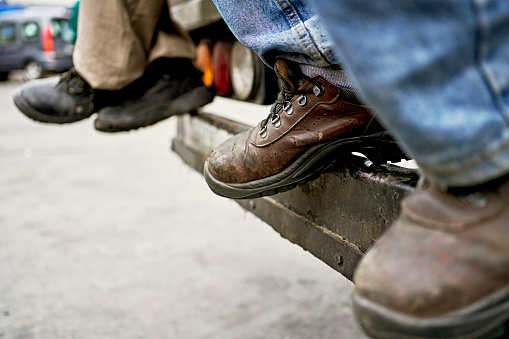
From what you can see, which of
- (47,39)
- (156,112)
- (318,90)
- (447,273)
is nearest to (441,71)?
(447,273)

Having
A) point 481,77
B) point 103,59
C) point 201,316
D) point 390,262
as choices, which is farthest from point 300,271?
point 481,77

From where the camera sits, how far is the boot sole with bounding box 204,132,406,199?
92 cm

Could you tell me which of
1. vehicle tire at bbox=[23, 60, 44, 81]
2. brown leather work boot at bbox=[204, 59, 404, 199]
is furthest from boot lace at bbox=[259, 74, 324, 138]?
vehicle tire at bbox=[23, 60, 44, 81]

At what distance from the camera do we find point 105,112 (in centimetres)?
172

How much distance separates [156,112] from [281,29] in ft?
3.04

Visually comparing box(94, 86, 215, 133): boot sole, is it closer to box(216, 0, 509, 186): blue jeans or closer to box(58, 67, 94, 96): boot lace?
box(58, 67, 94, 96): boot lace

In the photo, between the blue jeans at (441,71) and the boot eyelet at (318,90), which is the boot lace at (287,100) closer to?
the boot eyelet at (318,90)

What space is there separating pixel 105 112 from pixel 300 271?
2.75ft

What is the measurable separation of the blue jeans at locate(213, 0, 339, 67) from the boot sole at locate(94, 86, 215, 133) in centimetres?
82

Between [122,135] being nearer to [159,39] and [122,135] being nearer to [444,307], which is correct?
[159,39]

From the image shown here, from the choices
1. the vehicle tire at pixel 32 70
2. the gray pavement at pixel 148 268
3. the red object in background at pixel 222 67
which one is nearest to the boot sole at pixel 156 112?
the red object in background at pixel 222 67

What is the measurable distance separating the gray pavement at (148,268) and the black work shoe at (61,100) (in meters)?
0.49

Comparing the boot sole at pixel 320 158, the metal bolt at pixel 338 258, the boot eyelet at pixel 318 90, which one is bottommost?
the metal bolt at pixel 338 258

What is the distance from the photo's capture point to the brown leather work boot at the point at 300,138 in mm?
903
